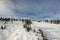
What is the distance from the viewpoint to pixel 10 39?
25.0 feet

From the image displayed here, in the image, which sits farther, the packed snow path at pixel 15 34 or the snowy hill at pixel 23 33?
the snowy hill at pixel 23 33

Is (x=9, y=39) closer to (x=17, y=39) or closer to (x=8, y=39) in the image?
(x=8, y=39)

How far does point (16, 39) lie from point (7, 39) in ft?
2.05

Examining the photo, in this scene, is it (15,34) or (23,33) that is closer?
(15,34)

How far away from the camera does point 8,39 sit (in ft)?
24.7

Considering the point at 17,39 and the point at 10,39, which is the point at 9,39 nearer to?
the point at 10,39

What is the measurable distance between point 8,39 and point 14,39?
425mm

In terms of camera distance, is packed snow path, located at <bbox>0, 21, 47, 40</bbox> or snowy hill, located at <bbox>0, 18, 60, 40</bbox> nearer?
packed snow path, located at <bbox>0, 21, 47, 40</bbox>

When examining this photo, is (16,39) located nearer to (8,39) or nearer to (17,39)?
(17,39)

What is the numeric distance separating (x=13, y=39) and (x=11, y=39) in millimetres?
177

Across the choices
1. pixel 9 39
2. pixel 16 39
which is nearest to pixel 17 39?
pixel 16 39

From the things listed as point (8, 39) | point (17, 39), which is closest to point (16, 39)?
Answer: point (17, 39)

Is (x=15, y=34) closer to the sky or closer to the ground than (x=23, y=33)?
closer to the sky

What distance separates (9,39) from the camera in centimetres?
758
